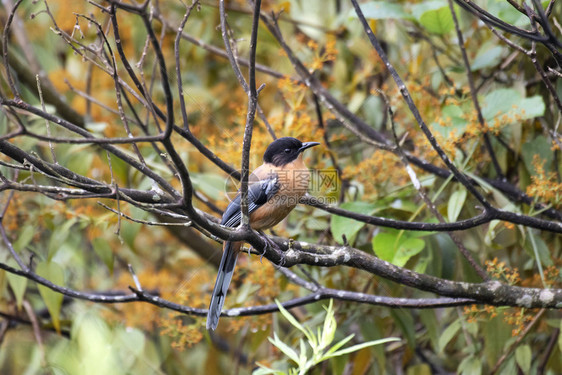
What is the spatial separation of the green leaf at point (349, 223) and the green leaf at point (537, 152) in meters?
0.93

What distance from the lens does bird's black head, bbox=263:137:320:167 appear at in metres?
3.74

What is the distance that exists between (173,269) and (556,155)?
356 centimetres

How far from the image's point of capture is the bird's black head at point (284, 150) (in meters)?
3.74

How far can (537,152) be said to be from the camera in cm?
359

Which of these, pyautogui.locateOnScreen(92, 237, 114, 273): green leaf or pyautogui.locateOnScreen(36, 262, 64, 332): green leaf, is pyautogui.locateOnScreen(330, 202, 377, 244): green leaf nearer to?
pyautogui.locateOnScreen(92, 237, 114, 273): green leaf

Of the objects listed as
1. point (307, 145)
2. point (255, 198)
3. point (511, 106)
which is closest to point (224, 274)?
point (255, 198)

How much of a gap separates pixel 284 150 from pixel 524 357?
180 centimetres

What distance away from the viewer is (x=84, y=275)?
21.1 ft

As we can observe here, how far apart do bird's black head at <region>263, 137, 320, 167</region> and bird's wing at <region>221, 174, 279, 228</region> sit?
0.13m

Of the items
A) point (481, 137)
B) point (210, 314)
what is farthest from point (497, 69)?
point (210, 314)

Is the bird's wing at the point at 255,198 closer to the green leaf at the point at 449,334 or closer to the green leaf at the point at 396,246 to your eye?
the green leaf at the point at 396,246

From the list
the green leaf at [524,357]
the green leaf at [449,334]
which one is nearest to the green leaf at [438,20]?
the green leaf at [449,334]

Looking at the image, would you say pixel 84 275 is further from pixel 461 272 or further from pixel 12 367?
pixel 461 272

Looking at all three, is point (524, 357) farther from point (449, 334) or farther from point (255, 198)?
point (255, 198)
